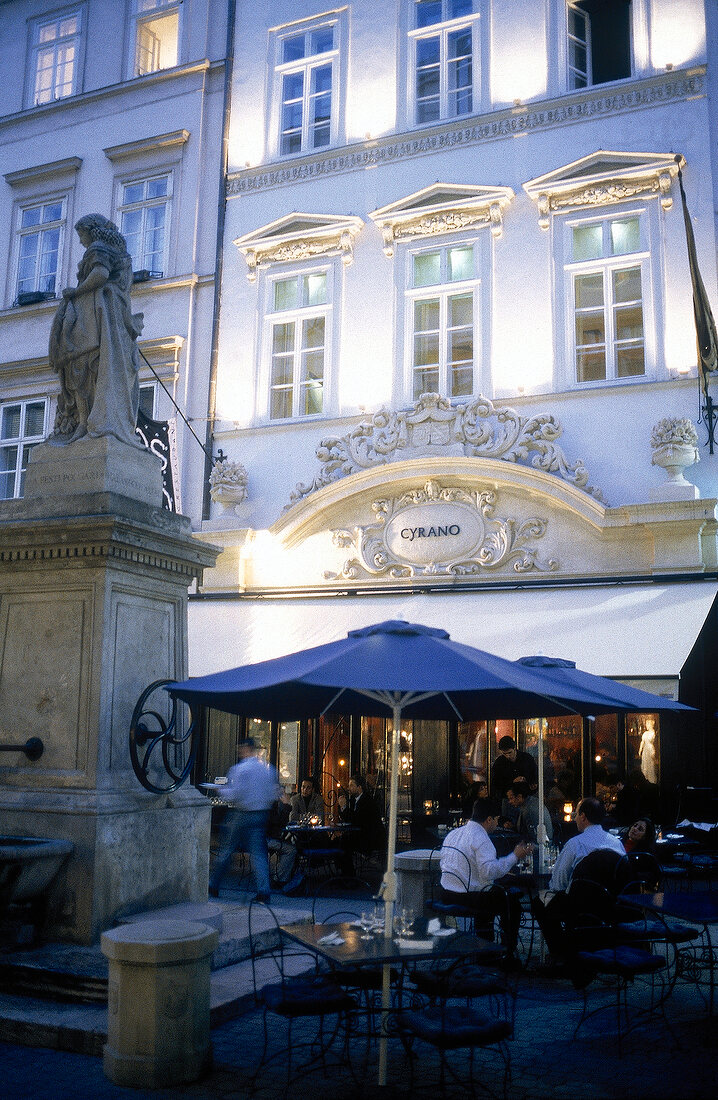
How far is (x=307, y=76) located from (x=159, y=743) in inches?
496

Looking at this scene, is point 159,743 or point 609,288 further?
point 609,288

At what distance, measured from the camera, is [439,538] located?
12.9 metres

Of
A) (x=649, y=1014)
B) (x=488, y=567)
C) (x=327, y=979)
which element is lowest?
(x=649, y=1014)

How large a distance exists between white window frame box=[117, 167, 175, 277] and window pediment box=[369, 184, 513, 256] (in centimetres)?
366

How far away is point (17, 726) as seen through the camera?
6.00 metres

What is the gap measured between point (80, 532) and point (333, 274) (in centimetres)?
958

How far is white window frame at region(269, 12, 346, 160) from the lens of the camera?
1512 cm

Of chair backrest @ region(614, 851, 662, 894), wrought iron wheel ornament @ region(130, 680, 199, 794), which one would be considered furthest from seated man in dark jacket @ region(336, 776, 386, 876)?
wrought iron wheel ornament @ region(130, 680, 199, 794)

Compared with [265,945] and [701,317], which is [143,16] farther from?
[265,945]

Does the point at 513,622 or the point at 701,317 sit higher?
the point at 701,317

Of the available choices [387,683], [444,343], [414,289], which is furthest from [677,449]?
[387,683]

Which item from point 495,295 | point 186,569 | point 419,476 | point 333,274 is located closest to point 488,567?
point 419,476

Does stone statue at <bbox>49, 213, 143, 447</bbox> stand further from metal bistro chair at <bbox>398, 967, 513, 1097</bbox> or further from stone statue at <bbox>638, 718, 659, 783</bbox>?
stone statue at <bbox>638, 718, 659, 783</bbox>

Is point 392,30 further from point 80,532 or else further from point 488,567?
point 80,532
